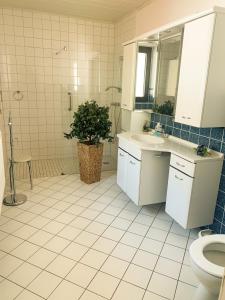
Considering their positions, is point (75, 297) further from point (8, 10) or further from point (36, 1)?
point (8, 10)

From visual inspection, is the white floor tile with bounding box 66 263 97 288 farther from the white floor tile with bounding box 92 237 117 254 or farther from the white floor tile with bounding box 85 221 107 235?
the white floor tile with bounding box 85 221 107 235

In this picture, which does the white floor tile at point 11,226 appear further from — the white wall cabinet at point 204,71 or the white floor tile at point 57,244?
the white wall cabinet at point 204,71

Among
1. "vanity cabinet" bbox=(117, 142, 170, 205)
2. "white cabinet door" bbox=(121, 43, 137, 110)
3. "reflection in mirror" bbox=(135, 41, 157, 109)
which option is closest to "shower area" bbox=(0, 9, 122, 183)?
"white cabinet door" bbox=(121, 43, 137, 110)

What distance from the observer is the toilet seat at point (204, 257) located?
1306 mm

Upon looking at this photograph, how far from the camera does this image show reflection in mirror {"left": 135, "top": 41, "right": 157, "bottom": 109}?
9.39ft

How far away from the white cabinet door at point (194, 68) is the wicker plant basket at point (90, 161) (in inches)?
53.5

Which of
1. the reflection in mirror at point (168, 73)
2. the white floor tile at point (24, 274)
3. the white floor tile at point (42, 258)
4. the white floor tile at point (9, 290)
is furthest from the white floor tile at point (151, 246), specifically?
the reflection in mirror at point (168, 73)

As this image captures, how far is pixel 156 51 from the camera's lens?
9.20ft

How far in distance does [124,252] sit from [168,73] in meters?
1.93

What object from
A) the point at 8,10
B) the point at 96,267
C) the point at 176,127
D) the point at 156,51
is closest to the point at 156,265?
the point at 96,267

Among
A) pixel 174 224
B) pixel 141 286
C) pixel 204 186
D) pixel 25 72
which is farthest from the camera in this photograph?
pixel 25 72

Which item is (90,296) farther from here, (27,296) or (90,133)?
(90,133)

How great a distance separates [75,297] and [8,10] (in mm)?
3963

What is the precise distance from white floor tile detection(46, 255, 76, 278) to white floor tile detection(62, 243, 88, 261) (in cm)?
4
